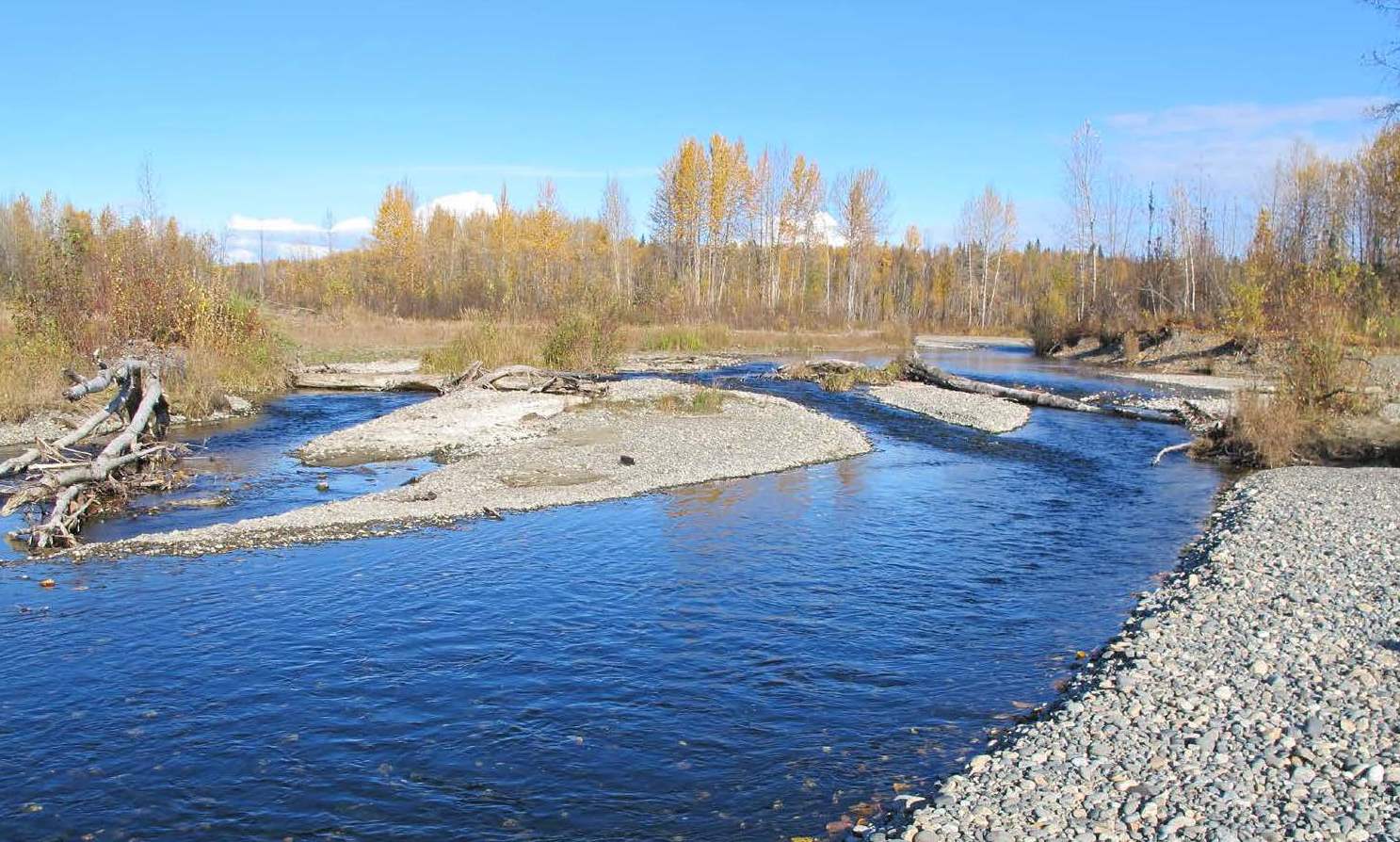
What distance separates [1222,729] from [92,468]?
47.6ft

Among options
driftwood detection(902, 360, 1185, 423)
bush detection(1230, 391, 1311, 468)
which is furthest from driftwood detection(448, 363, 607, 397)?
bush detection(1230, 391, 1311, 468)

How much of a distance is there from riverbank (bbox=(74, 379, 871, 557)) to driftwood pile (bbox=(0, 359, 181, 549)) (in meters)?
1.37

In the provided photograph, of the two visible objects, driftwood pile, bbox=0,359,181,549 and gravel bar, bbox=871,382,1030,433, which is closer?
driftwood pile, bbox=0,359,181,549

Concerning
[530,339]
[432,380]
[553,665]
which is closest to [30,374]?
[432,380]

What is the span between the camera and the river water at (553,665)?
6238 mm

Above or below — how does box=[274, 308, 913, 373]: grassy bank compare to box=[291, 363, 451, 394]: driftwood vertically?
above

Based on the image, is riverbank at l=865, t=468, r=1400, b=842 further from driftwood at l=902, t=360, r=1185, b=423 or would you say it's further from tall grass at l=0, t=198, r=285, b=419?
tall grass at l=0, t=198, r=285, b=419

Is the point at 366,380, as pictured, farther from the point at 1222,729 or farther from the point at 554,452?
the point at 1222,729

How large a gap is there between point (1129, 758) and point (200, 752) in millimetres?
6664

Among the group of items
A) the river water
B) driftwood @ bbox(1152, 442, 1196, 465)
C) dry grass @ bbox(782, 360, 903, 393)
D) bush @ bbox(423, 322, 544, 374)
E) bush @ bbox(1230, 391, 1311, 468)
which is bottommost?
the river water

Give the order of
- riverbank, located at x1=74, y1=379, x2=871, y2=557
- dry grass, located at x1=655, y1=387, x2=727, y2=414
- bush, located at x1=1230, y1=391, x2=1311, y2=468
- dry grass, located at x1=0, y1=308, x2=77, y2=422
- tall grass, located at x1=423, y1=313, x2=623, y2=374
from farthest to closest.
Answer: tall grass, located at x1=423, y1=313, x2=623, y2=374 → dry grass, located at x1=655, y1=387, x2=727, y2=414 → dry grass, located at x1=0, y1=308, x2=77, y2=422 → bush, located at x1=1230, y1=391, x2=1311, y2=468 → riverbank, located at x1=74, y1=379, x2=871, y2=557

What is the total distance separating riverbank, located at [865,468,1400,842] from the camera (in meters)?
5.53

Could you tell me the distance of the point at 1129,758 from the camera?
6.36m

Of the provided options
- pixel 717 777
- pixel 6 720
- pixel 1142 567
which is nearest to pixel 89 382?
pixel 6 720
